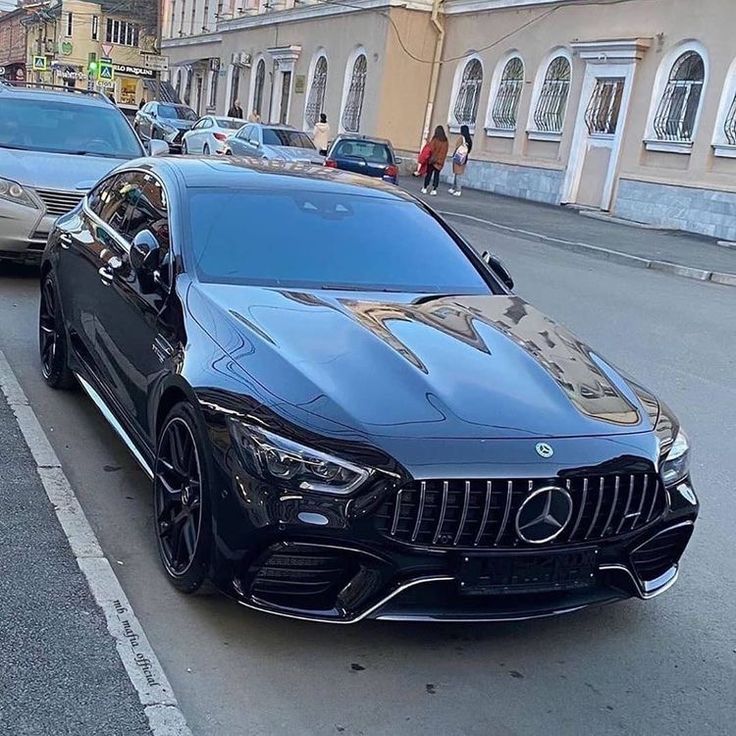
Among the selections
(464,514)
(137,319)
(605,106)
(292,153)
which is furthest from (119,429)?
(605,106)

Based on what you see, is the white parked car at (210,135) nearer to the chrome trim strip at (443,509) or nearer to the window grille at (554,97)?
the window grille at (554,97)

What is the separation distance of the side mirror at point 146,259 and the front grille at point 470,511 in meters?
1.86

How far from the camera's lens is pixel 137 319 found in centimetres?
431

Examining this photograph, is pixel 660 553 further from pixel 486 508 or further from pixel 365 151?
pixel 365 151

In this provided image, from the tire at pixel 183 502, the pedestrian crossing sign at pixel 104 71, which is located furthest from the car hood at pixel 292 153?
the pedestrian crossing sign at pixel 104 71

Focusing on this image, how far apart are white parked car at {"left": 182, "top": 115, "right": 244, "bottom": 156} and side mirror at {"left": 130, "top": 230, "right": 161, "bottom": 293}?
68.1 feet

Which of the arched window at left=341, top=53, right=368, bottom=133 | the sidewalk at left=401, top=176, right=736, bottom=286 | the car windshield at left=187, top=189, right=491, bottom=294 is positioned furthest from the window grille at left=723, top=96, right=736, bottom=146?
the car windshield at left=187, top=189, right=491, bottom=294

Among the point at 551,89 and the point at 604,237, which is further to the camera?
the point at 551,89

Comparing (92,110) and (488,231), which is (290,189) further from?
(488,231)

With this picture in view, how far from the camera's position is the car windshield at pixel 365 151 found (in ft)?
71.1

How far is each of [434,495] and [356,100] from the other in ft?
107

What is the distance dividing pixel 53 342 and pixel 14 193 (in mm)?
3030

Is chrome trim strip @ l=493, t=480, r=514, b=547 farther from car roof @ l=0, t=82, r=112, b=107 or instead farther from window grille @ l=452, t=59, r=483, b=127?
window grille @ l=452, t=59, r=483, b=127

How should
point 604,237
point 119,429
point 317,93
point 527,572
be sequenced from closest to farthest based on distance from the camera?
1. point 527,572
2. point 119,429
3. point 604,237
4. point 317,93
